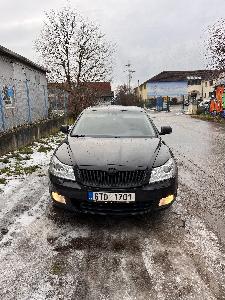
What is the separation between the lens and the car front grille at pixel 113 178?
3.93 metres

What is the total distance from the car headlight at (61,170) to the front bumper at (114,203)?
0.22 feet

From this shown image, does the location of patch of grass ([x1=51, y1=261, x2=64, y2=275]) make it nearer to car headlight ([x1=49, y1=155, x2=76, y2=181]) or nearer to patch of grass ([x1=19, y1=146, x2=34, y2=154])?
car headlight ([x1=49, y1=155, x2=76, y2=181])

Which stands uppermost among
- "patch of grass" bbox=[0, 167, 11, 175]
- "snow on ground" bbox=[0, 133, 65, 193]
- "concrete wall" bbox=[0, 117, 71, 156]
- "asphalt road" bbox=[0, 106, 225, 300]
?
"concrete wall" bbox=[0, 117, 71, 156]

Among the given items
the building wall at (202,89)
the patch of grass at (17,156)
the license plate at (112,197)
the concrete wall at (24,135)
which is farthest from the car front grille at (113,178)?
the building wall at (202,89)

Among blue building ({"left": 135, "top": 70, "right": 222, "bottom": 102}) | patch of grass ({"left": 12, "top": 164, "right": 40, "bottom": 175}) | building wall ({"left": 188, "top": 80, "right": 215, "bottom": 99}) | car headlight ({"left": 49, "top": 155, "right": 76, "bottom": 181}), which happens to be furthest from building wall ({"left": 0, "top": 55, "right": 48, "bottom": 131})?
building wall ({"left": 188, "top": 80, "right": 215, "bottom": 99})

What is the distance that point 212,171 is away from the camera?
23.8 ft

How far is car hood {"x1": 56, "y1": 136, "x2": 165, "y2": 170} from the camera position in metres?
4.07

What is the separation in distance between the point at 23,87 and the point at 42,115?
10.7ft

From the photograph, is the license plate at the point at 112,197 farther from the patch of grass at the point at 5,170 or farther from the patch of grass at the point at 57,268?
the patch of grass at the point at 5,170

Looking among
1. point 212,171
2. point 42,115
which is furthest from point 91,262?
point 42,115

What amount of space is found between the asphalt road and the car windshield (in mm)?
1277

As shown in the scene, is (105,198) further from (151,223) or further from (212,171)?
(212,171)

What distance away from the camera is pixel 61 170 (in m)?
4.20

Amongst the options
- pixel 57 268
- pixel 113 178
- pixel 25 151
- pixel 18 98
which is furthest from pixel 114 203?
pixel 18 98
